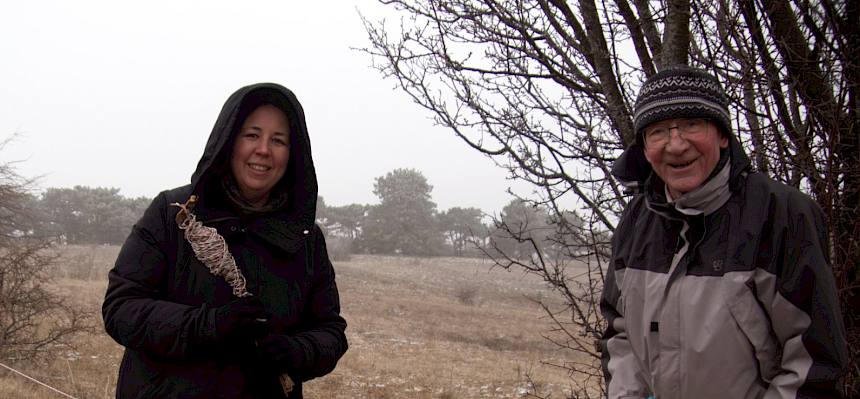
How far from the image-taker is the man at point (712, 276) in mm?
1528

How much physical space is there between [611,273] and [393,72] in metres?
2.50

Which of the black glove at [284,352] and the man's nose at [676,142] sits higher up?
the man's nose at [676,142]

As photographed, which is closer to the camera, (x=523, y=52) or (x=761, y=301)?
(x=761, y=301)

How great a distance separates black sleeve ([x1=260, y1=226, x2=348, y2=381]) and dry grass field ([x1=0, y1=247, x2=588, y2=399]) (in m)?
2.06

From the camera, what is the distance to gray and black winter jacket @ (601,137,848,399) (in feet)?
4.99

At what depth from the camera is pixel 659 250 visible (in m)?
1.82

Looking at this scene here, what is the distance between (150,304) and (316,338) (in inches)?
21.7

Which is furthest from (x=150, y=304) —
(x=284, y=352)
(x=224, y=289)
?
(x=284, y=352)

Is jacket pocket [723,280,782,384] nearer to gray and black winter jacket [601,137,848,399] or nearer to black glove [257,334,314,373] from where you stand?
gray and black winter jacket [601,137,848,399]

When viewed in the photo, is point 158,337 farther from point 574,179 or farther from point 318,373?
point 574,179

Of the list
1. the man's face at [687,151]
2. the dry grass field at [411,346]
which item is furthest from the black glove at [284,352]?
the dry grass field at [411,346]

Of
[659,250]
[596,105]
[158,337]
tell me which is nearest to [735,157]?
[659,250]

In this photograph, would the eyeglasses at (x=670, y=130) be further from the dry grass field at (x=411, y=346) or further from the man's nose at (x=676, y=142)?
the dry grass field at (x=411, y=346)

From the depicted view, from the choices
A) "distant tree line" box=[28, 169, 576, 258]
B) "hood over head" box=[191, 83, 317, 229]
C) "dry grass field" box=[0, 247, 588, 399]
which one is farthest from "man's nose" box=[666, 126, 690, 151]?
"distant tree line" box=[28, 169, 576, 258]
